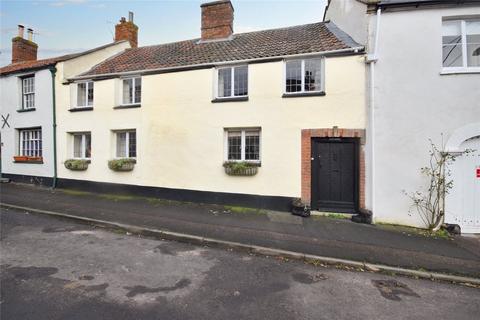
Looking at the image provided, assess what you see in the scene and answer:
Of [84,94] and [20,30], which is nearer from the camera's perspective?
[84,94]

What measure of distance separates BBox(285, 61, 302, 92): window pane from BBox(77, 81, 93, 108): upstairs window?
8.92 m

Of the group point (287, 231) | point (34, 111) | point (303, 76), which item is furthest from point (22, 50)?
point (287, 231)

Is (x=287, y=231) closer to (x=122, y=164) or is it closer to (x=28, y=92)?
(x=122, y=164)

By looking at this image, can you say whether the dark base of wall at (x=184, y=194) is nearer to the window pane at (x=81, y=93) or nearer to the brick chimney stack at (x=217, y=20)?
the window pane at (x=81, y=93)

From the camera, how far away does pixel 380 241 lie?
239 inches

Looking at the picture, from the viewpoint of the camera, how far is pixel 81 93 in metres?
11.9

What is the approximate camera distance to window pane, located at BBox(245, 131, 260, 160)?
9.11 m

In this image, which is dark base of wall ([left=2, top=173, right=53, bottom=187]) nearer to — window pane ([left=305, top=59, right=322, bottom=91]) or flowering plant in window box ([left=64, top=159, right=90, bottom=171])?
flowering plant in window box ([left=64, top=159, right=90, bottom=171])

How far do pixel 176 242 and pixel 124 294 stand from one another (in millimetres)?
2284

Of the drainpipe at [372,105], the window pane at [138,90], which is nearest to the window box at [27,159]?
the window pane at [138,90]

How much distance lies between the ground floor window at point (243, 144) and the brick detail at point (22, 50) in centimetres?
1512

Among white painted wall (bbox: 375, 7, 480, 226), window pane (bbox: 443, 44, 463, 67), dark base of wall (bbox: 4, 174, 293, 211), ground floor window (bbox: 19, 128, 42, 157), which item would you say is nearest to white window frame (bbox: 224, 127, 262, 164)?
dark base of wall (bbox: 4, 174, 293, 211)

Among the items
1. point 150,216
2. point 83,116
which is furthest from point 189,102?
point 83,116

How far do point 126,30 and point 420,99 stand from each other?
15.6 m
